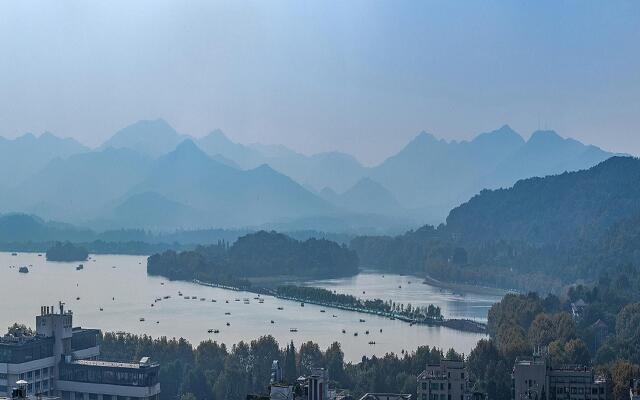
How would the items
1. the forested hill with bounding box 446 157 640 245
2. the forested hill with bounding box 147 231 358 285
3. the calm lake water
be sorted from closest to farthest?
the calm lake water, the forested hill with bounding box 147 231 358 285, the forested hill with bounding box 446 157 640 245

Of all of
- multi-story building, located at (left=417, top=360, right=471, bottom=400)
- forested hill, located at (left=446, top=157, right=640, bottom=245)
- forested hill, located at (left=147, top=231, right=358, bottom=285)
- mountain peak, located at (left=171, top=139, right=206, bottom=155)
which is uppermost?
mountain peak, located at (left=171, top=139, right=206, bottom=155)

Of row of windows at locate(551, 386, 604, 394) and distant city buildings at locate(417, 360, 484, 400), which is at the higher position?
distant city buildings at locate(417, 360, 484, 400)

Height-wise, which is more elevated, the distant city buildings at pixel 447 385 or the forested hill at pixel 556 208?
the forested hill at pixel 556 208

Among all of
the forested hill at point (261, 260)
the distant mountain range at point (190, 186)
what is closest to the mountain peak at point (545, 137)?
the distant mountain range at point (190, 186)

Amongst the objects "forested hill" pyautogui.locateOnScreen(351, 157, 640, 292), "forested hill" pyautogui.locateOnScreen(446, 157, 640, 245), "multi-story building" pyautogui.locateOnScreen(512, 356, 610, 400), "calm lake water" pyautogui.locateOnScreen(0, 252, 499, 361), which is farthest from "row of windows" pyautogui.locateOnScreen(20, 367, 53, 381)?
"forested hill" pyautogui.locateOnScreen(446, 157, 640, 245)

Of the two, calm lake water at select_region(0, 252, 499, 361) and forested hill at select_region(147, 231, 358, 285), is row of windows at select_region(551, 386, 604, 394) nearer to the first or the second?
calm lake water at select_region(0, 252, 499, 361)

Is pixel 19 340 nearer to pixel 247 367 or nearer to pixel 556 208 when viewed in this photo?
pixel 247 367

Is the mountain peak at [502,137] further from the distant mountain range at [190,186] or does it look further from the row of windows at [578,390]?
the row of windows at [578,390]
